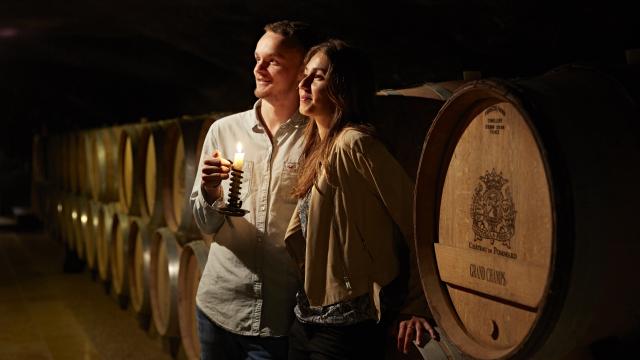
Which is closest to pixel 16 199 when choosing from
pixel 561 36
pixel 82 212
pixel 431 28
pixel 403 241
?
pixel 82 212

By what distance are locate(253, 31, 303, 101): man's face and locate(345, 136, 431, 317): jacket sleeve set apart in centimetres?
57

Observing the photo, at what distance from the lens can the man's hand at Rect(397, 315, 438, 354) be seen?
183 cm

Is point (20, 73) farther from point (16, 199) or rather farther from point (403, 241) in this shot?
point (403, 241)

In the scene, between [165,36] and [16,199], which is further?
[16,199]

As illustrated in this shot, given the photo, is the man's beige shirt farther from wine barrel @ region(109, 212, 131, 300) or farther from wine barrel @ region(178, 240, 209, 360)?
wine barrel @ region(109, 212, 131, 300)

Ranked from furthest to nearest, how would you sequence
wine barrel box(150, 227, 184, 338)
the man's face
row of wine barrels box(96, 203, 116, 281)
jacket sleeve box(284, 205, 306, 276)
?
row of wine barrels box(96, 203, 116, 281)
wine barrel box(150, 227, 184, 338)
the man's face
jacket sleeve box(284, 205, 306, 276)

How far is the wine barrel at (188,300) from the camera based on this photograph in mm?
3929

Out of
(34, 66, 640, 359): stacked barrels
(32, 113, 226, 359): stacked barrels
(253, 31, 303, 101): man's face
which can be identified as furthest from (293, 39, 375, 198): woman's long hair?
(32, 113, 226, 359): stacked barrels

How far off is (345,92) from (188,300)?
2.47 m

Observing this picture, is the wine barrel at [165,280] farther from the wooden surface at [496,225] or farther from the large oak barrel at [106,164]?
the wooden surface at [496,225]

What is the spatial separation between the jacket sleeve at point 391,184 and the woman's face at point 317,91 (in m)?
0.15

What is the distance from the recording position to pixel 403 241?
6.25 ft

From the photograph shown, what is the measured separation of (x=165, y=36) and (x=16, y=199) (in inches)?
334

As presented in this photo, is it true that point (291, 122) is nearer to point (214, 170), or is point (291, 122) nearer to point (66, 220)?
point (214, 170)
